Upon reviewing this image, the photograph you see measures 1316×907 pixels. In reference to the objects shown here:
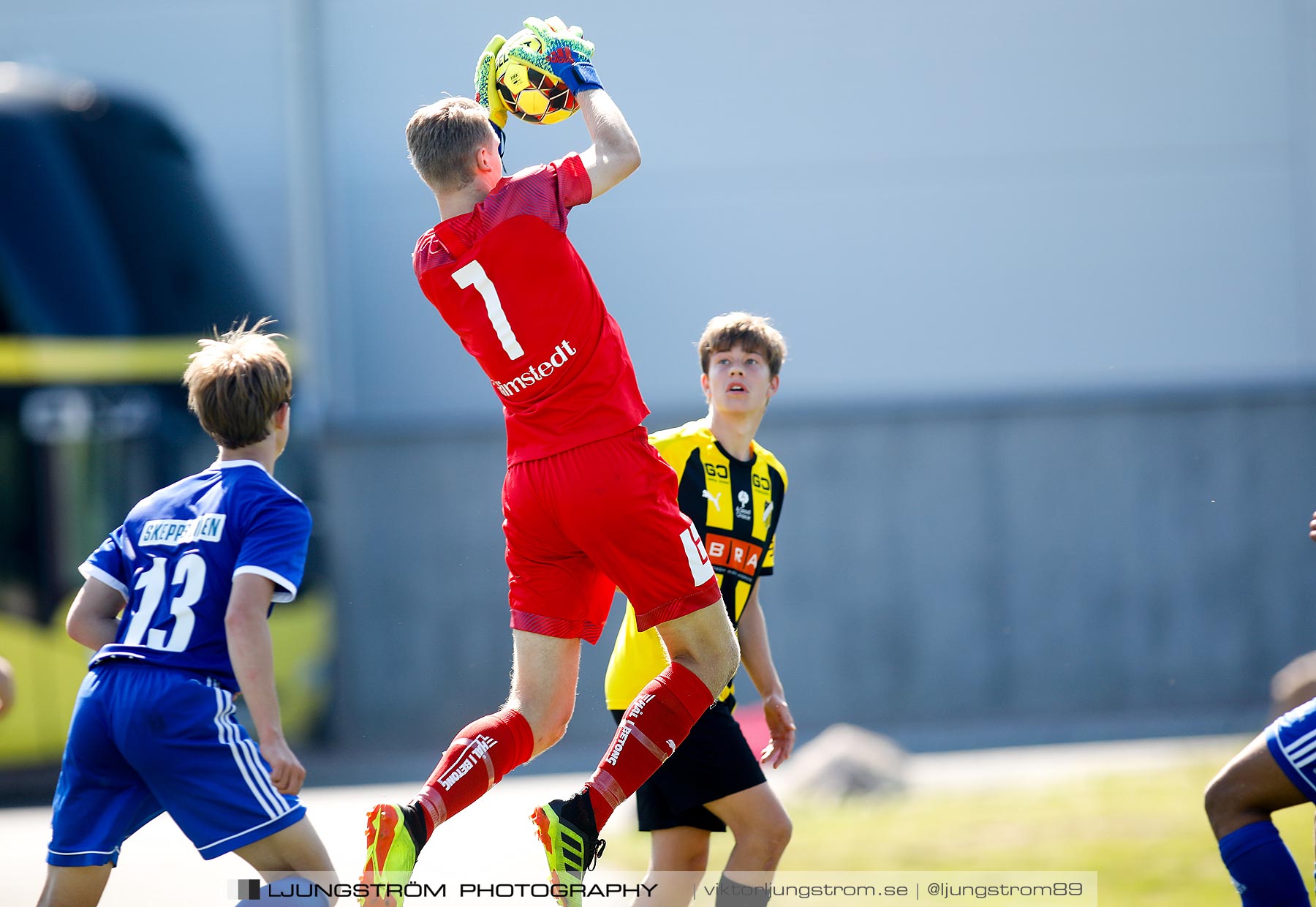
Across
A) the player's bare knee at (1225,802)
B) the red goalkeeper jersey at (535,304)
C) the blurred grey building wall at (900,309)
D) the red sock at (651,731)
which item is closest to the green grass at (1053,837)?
the player's bare knee at (1225,802)

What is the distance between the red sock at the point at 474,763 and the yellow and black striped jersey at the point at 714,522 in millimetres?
522

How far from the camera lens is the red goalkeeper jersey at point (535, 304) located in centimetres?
361

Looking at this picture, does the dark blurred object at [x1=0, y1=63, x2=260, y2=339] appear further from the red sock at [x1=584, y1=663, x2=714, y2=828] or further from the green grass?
the red sock at [x1=584, y1=663, x2=714, y2=828]

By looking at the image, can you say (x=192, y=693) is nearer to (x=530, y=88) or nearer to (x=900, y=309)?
(x=530, y=88)

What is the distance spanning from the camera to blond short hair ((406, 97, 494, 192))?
3631 mm

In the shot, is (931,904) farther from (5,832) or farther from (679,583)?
(5,832)

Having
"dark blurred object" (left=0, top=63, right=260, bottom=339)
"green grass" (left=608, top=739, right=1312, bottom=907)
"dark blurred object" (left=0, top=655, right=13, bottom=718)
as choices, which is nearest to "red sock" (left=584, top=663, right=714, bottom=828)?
"dark blurred object" (left=0, top=655, right=13, bottom=718)

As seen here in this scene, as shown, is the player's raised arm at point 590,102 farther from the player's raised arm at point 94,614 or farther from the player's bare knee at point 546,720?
the player's raised arm at point 94,614

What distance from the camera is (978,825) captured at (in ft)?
23.6

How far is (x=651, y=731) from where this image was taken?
361 cm

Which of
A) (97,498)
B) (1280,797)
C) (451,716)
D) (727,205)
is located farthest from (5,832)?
(727,205)

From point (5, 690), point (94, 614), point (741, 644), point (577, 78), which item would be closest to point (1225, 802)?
point (741, 644)

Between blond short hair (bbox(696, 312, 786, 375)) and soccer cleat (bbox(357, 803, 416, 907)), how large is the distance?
5.63ft

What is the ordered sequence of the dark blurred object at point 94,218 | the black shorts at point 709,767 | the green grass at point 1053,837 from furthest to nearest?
1. the dark blurred object at point 94,218
2. the green grass at point 1053,837
3. the black shorts at point 709,767
